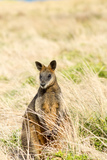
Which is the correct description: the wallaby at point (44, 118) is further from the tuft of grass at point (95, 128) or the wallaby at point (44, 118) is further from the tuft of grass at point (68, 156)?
the tuft of grass at point (95, 128)

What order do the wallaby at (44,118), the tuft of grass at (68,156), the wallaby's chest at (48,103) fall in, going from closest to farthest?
the tuft of grass at (68,156), the wallaby at (44,118), the wallaby's chest at (48,103)

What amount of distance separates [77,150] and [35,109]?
84 cm

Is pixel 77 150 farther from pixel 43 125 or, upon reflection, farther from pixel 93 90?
pixel 93 90

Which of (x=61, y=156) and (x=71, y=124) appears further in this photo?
(x=71, y=124)

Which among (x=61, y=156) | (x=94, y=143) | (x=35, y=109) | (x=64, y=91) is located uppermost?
(x=35, y=109)

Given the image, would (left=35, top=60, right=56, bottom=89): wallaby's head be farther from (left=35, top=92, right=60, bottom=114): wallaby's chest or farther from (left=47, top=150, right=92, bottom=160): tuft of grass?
(left=47, top=150, right=92, bottom=160): tuft of grass

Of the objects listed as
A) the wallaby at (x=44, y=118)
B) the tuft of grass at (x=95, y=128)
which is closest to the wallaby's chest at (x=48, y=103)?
the wallaby at (x=44, y=118)

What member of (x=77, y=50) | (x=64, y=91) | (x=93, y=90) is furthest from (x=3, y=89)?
(x=77, y=50)

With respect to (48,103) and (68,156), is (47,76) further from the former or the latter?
(68,156)

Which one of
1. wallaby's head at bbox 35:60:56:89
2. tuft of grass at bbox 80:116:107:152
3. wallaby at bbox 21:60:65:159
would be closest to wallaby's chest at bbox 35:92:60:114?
wallaby at bbox 21:60:65:159

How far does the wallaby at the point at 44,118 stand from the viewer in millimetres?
3344

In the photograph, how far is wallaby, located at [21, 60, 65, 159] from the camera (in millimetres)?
3344

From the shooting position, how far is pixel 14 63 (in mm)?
9453

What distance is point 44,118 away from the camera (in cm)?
339
